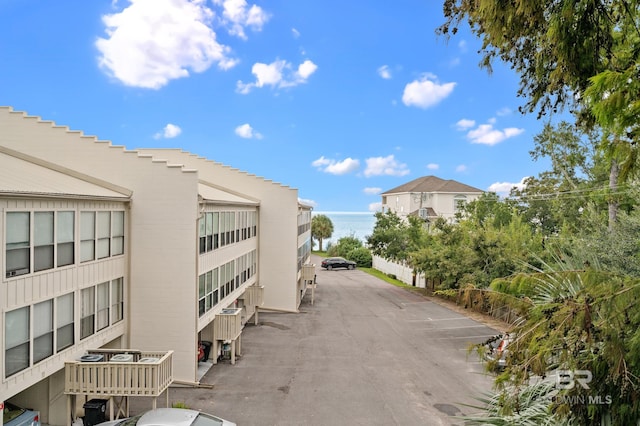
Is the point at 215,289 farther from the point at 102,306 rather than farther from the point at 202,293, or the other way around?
the point at 102,306

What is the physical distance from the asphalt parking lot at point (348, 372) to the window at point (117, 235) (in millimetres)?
4468

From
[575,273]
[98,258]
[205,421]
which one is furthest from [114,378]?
[575,273]

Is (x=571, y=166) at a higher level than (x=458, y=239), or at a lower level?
higher

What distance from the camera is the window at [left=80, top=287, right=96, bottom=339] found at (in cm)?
1123

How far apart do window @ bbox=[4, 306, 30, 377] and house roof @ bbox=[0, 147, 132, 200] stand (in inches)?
99.2

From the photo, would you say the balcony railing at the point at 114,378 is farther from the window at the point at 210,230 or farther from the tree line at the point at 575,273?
the tree line at the point at 575,273

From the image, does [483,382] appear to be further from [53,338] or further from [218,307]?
[53,338]

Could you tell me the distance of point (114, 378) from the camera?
34.8 ft

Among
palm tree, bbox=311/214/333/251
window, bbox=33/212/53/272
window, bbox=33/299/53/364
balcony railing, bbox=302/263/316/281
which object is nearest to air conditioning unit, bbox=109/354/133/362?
window, bbox=33/299/53/364

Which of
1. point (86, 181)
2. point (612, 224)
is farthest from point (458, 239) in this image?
point (86, 181)

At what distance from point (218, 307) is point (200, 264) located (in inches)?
111

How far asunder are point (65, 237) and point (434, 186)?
51.5m

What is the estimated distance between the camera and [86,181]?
44.2 feet

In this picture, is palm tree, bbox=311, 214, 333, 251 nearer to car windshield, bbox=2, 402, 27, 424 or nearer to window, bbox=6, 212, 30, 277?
car windshield, bbox=2, 402, 27, 424
